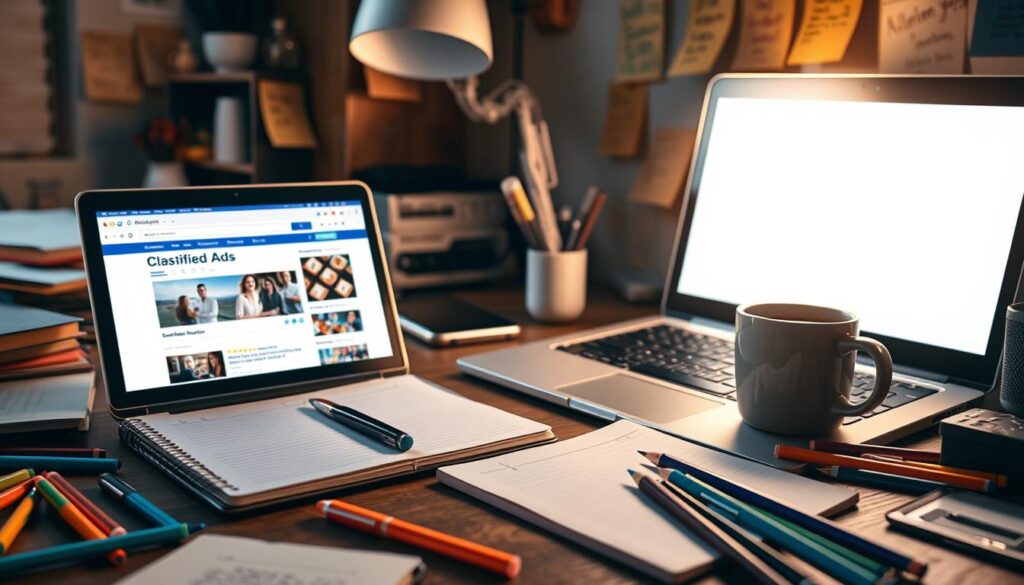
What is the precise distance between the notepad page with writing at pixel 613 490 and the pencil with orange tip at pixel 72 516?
221 mm

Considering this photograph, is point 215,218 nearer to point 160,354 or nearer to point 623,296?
point 160,354

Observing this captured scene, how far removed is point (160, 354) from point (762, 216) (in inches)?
25.2

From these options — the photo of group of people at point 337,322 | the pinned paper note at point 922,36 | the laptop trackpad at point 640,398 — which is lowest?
the laptop trackpad at point 640,398

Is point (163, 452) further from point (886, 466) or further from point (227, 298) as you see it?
point (886, 466)

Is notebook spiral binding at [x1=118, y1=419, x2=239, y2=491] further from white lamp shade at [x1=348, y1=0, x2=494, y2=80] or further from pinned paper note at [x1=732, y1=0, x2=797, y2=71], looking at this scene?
pinned paper note at [x1=732, y1=0, x2=797, y2=71]

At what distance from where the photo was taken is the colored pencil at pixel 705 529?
0.51 metres

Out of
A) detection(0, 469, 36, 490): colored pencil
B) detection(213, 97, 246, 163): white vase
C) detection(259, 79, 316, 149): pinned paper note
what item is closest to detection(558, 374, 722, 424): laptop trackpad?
detection(0, 469, 36, 490): colored pencil

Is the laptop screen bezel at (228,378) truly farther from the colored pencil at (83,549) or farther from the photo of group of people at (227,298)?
the colored pencil at (83,549)

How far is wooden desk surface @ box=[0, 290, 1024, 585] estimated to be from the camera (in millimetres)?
520

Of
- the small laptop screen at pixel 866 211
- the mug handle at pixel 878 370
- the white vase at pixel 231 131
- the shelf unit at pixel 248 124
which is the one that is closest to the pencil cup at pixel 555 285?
the small laptop screen at pixel 866 211

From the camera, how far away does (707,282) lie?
106 cm

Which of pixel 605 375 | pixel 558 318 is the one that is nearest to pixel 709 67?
pixel 558 318

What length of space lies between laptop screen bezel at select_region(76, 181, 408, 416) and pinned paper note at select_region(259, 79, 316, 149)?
81cm

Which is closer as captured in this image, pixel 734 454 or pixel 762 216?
pixel 734 454
